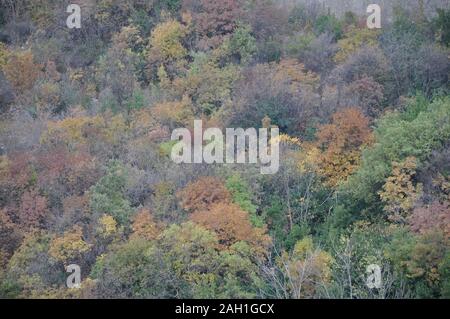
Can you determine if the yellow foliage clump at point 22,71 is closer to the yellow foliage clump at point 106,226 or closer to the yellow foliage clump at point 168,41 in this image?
the yellow foliage clump at point 168,41

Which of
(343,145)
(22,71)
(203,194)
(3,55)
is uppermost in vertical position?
(3,55)

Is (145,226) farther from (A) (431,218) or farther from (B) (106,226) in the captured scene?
(A) (431,218)

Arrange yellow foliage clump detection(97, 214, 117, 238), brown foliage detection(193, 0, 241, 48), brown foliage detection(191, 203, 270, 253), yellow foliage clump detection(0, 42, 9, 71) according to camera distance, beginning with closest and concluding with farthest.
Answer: brown foliage detection(191, 203, 270, 253), yellow foliage clump detection(97, 214, 117, 238), yellow foliage clump detection(0, 42, 9, 71), brown foliage detection(193, 0, 241, 48)

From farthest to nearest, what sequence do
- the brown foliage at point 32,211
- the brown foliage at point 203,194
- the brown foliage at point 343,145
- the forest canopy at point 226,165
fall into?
the brown foliage at point 343,145 < the brown foliage at point 32,211 < the brown foliage at point 203,194 < the forest canopy at point 226,165

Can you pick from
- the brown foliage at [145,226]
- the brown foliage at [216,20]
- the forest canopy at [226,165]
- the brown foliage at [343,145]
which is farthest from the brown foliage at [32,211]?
the brown foliage at [216,20]

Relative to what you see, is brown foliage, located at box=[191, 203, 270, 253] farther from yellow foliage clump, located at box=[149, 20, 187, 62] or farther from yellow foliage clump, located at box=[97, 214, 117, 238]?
yellow foliage clump, located at box=[149, 20, 187, 62]

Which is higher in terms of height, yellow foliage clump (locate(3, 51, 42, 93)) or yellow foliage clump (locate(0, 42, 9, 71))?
yellow foliage clump (locate(0, 42, 9, 71))

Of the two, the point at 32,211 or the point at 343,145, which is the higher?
the point at 343,145

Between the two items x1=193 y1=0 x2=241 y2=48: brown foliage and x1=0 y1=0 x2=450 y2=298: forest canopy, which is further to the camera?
x1=193 y1=0 x2=241 y2=48: brown foliage

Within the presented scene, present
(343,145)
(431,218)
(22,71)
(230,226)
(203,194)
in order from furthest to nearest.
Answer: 1. (22,71)
2. (343,145)
3. (203,194)
4. (230,226)
5. (431,218)

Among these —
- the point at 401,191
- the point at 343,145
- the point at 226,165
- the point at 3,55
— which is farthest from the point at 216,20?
the point at 401,191

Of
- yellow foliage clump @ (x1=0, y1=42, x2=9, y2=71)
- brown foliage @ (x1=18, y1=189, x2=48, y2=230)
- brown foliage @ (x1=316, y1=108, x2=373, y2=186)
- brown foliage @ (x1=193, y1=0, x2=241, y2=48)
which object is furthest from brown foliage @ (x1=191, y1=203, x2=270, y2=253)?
yellow foliage clump @ (x1=0, y1=42, x2=9, y2=71)

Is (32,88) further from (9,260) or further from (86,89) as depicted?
(9,260)

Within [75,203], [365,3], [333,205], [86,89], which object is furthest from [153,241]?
[365,3]
